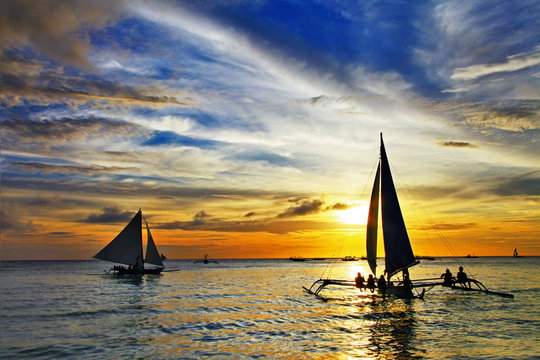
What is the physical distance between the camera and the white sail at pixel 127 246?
2876 inches

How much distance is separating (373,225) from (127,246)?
173 ft

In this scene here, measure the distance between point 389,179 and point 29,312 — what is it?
124 ft

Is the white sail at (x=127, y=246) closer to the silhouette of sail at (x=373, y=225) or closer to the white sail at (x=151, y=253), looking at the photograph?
the white sail at (x=151, y=253)

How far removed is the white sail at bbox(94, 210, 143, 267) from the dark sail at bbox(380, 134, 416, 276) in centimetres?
5330

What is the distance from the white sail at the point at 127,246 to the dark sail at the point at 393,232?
53.3m

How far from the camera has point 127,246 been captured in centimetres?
7506

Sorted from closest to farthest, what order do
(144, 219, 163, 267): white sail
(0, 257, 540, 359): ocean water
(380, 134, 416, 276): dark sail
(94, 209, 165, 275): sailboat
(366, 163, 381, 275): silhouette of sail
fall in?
(0, 257, 540, 359): ocean water
(380, 134, 416, 276): dark sail
(366, 163, 381, 275): silhouette of sail
(94, 209, 165, 275): sailboat
(144, 219, 163, 267): white sail

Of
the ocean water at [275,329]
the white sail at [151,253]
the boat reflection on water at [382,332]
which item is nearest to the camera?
the boat reflection on water at [382,332]

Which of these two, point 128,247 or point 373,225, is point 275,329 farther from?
point 128,247

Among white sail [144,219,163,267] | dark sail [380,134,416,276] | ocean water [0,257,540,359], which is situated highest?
dark sail [380,134,416,276]

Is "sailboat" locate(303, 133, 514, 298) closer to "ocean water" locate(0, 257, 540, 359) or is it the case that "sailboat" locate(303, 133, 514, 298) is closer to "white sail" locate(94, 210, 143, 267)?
"ocean water" locate(0, 257, 540, 359)

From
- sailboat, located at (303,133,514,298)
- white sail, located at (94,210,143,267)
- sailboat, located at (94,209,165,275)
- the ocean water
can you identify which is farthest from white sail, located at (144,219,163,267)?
sailboat, located at (303,133,514,298)

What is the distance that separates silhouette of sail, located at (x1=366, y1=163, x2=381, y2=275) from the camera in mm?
40375

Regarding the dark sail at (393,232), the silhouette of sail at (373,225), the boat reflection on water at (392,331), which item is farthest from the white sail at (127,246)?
the dark sail at (393,232)
